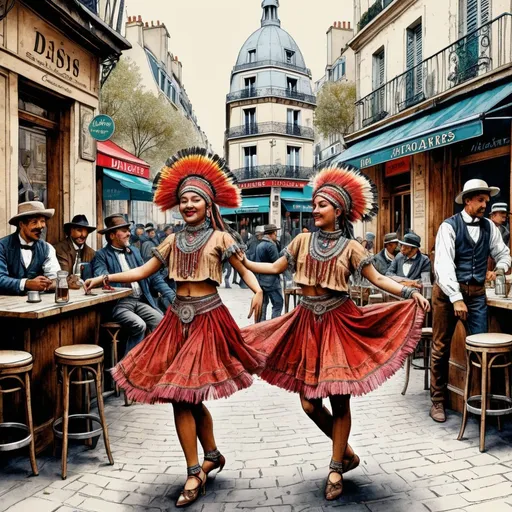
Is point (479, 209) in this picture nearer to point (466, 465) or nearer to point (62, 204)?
point (466, 465)

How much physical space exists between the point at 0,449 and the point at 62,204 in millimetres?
5773

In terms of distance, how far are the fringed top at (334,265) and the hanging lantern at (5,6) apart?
5511mm

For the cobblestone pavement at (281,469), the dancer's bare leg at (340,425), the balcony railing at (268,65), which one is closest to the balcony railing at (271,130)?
the balcony railing at (268,65)

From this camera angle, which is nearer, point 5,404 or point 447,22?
point 5,404

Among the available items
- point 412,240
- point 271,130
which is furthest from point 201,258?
point 271,130

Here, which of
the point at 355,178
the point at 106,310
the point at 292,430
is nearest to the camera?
the point at 355,178

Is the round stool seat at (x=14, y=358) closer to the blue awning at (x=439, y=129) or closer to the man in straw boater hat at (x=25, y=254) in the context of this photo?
the man in straw boater hat at (x=25, y=254)

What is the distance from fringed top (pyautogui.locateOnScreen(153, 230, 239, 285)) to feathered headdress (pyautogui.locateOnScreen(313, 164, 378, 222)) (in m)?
0.74

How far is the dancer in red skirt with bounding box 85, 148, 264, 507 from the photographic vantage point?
10.6 feet

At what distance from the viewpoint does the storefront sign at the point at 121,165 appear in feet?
33.5

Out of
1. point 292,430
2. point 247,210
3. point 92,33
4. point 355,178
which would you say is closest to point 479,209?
point 355,178

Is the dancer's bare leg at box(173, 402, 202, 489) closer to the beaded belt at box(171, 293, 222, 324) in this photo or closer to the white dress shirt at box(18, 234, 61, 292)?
the beaded belt at box(171, 293, 222, 324)

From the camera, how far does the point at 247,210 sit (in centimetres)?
3403

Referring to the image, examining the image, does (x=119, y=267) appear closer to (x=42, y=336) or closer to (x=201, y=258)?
(x=42, y=336)
